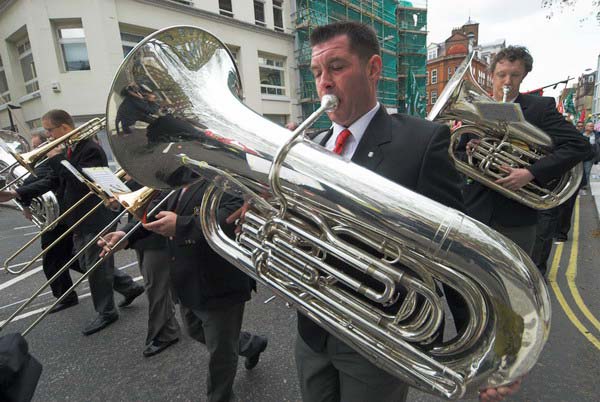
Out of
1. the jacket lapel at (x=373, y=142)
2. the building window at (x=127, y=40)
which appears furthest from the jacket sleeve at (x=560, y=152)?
the building window at (x=127, y=40)

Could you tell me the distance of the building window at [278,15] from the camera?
18.0 m

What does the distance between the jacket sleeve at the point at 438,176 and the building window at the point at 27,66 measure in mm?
16179

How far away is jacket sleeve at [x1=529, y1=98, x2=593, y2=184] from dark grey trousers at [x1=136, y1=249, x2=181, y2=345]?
2.91 meters

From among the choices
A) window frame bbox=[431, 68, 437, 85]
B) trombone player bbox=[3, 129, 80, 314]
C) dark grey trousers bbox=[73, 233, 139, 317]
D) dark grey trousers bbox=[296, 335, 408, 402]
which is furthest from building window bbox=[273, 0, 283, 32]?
window frame bbox=[431, 68, 437, 85]

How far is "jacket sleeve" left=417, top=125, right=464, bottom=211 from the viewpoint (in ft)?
3.59

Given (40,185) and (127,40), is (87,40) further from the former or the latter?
(40,185)

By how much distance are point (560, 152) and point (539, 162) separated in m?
0.14

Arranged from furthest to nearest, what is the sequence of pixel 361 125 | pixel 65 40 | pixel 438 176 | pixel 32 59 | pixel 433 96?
pixel 433 96
pixel 32 59
pixel 65 40
pixel 361 125
pixel 438 176

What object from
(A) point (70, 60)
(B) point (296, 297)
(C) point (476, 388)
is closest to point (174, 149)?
(B) point (296, 297)

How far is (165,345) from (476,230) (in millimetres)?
2824

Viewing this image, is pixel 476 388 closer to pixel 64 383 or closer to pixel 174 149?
pixel 174 149

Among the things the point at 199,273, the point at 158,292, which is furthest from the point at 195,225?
the point at 158,292

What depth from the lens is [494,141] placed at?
2.35 m

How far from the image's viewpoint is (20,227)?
25.5 ft
